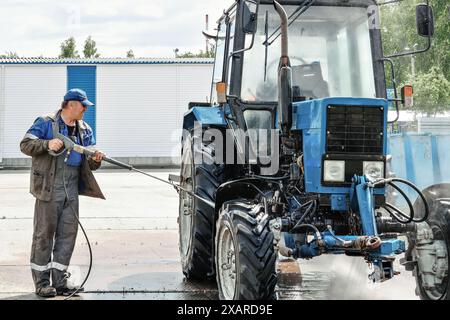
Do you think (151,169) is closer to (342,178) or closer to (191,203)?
(191,203)

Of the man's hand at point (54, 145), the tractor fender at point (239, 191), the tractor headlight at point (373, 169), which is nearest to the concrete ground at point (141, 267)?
the tractor fender at point (239, 191)

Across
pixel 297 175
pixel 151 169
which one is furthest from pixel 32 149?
pixel 151 169

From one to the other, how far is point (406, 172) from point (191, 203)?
19.0 ft

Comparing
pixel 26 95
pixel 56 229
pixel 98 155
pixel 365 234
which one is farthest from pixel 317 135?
pixel 26 95

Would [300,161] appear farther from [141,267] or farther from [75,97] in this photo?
[141,267]

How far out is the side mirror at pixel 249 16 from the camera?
231 inches

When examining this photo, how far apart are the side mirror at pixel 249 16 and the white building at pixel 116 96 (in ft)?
69.3

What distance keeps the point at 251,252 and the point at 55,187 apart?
227 centimetres

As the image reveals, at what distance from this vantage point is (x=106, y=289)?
22.3ft

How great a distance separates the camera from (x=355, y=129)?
550 cm

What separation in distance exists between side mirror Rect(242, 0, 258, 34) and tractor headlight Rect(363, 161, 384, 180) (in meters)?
1.48

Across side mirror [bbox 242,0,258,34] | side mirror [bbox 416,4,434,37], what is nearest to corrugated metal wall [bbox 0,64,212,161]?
side mirror [bbox 242,0,258,34]

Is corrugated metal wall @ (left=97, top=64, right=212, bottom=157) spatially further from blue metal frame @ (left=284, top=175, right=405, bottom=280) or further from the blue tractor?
blue metal frame @ (left=284, top=175, right=405, bottom=280)
